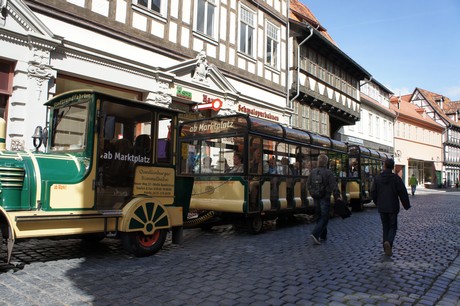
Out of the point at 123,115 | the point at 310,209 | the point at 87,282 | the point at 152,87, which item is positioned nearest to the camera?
the point at 87,282

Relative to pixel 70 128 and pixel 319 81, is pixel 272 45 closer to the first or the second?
pixel 319 81

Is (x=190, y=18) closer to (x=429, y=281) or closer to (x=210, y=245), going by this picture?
(x=210, y=245)

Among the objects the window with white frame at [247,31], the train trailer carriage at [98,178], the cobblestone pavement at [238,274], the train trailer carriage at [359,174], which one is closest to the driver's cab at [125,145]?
the train trailer carriage at [98,178]

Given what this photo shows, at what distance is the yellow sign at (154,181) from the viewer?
6.06m

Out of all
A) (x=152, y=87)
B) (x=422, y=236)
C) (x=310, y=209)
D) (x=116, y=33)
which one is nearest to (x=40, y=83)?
(x=116, y=33)

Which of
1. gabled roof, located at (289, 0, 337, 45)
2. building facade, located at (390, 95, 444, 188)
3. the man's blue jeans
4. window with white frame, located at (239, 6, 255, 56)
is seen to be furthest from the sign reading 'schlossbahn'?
building facade, located at (390, 95, 444, 188)

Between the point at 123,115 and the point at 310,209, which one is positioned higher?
the point at 123,115

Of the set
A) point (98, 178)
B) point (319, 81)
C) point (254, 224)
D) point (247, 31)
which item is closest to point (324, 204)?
point (254, 224)

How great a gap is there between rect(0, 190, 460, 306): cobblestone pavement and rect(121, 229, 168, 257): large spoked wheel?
132 millimetres

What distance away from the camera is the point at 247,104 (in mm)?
16906

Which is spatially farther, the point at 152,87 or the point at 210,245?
the point at 152,87

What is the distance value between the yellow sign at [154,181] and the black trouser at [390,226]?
3.55 meters

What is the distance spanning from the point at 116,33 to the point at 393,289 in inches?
390

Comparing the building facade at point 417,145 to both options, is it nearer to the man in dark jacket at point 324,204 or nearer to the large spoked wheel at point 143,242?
the man in dark jacket at point 324,204
